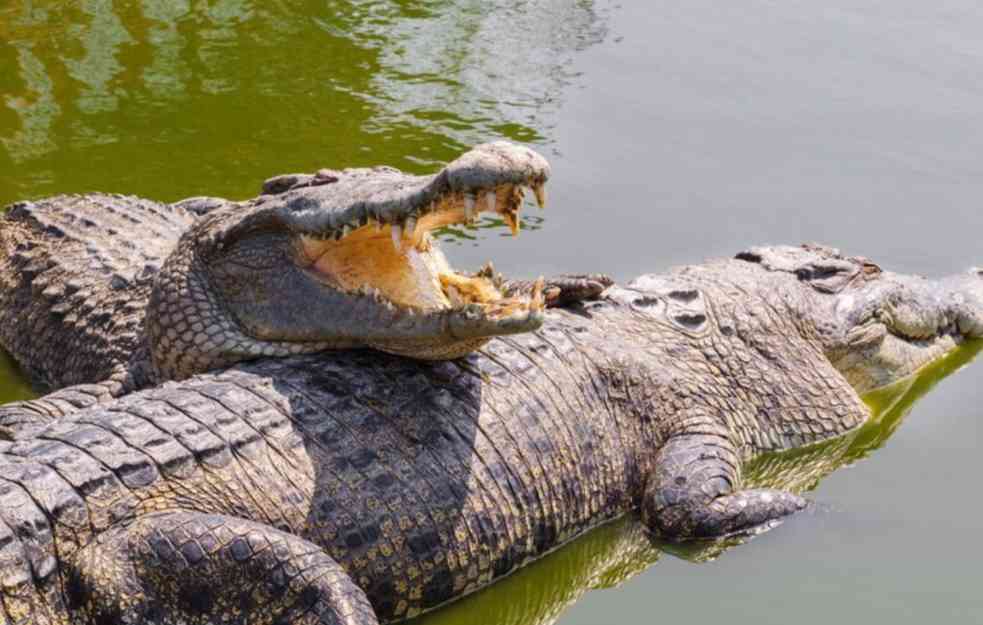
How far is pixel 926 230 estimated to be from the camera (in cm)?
794

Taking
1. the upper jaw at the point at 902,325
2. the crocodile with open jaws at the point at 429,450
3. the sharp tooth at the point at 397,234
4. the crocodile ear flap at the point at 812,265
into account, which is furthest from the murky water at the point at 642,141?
the sharp tooth at the point at 397,234

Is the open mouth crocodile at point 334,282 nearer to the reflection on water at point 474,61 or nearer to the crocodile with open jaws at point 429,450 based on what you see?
the crocodile with open jaws at point 429,450

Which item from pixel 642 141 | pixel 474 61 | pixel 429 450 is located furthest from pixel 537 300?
pixel 474 61

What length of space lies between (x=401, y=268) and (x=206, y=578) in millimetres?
1360

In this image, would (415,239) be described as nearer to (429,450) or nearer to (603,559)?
(429,450)

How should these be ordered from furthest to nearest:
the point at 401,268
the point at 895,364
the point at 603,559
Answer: the point at 895,364, the point at 603,559, the point at 401,268

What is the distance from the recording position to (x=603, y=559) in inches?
195

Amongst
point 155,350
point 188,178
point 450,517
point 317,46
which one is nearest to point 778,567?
point 450,517

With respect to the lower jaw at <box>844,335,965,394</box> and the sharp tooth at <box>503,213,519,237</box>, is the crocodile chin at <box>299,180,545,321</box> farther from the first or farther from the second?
the lower jaw at <box>844,335,965,394</box>

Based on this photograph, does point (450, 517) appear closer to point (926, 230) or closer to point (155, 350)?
point (155, 350)

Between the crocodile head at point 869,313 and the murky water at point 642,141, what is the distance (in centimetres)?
15

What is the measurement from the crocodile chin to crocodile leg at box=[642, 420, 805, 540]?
0.93 metres

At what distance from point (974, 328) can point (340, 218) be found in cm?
365

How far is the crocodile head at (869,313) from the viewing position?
6062mm
